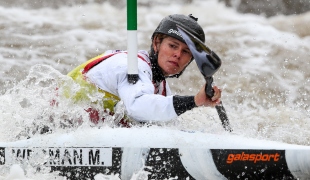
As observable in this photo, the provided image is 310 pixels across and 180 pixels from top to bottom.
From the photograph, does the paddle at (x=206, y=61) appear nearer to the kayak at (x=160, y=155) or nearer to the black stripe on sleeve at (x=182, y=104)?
the black stripe on sleeve at (x=182, y=104)

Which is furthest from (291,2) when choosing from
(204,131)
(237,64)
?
(204,131)

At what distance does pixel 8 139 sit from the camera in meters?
3.93

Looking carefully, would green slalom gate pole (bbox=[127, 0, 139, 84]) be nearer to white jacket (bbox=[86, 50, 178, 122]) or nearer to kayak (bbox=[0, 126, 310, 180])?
white jacket (bbox=[86, 50, 178, 122])

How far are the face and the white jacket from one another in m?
0.10

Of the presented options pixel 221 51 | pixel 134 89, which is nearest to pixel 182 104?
pixel 134 89

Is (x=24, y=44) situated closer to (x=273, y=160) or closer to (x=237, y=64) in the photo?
(x=237, y=64)

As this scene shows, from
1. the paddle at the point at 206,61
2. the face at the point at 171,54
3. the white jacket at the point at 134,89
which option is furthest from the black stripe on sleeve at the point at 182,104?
the face at the point at 171,54

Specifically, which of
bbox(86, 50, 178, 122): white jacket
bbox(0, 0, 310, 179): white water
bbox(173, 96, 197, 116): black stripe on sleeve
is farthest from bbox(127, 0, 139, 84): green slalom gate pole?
bbox(0, 0, 310, 179): white water

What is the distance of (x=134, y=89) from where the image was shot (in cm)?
365

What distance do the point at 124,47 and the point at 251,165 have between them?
6632 millimetres

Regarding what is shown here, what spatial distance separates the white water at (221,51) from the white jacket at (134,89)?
6.22ft

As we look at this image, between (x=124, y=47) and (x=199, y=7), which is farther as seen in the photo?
(x=199, y=7)

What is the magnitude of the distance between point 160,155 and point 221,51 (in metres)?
6.52

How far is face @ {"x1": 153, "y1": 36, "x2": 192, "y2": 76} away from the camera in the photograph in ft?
13.0
